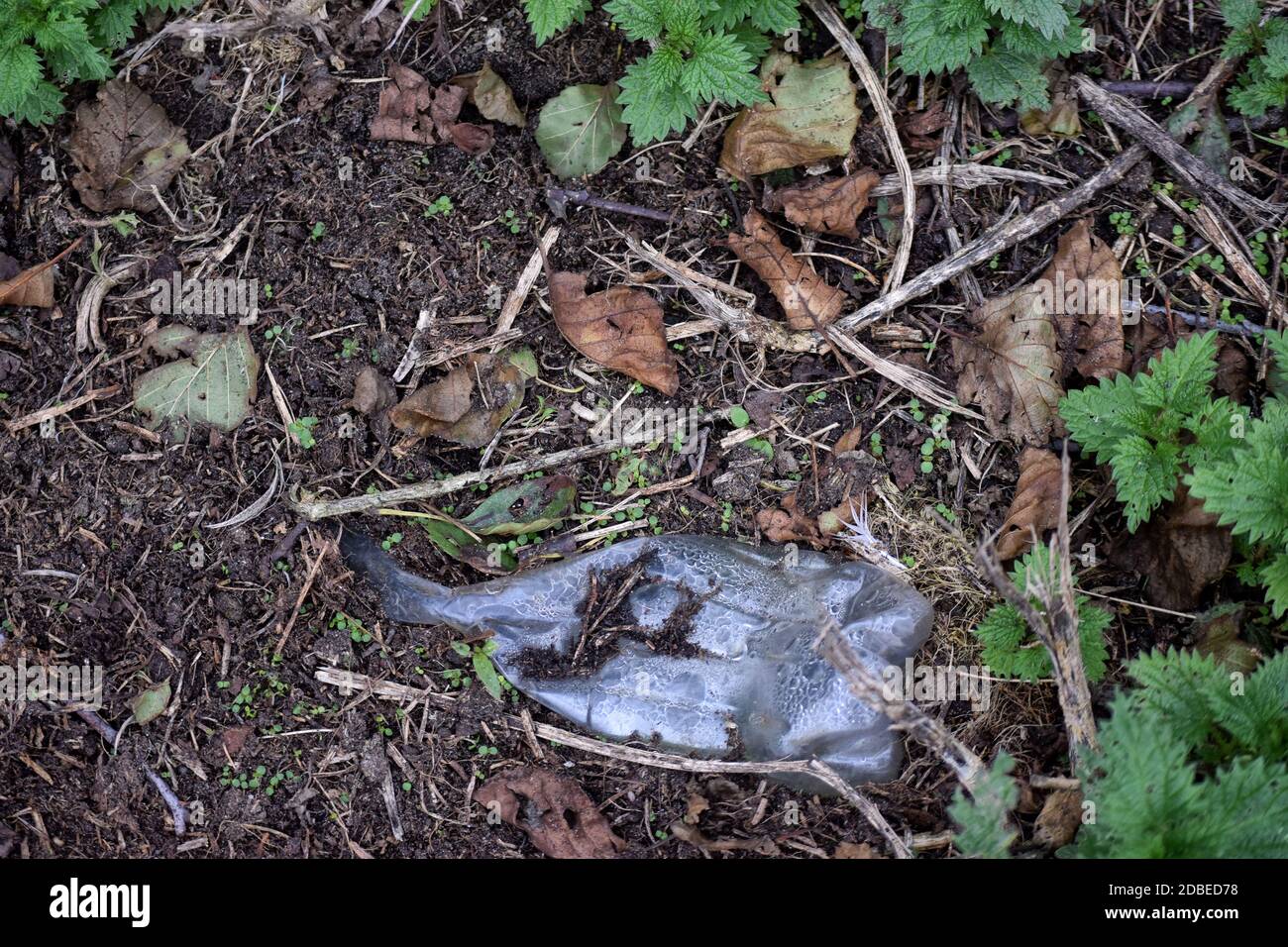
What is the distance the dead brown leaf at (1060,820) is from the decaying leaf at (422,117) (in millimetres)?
3031

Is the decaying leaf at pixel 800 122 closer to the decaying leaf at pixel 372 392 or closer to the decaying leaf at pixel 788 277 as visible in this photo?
the decaying leaf at pixel 788 277

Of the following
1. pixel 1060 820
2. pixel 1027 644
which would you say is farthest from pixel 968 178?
pixel 1060 820

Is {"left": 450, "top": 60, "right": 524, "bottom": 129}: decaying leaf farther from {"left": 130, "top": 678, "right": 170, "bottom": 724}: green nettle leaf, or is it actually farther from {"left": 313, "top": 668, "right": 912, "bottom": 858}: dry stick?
{"left": 130, "top": 678, "right": 170, "bottom": 724}: green nettle leaf

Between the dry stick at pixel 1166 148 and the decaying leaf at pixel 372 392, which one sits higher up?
the dry stick at pixel 1166 148

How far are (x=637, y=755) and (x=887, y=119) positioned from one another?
251 centimetres

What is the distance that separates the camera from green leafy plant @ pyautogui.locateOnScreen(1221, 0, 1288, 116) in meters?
3.47

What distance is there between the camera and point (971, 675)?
3.28 m

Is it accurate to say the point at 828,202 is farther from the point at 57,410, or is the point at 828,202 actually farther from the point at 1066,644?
Result: the point at 57,410

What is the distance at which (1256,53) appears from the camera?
358 centimetres

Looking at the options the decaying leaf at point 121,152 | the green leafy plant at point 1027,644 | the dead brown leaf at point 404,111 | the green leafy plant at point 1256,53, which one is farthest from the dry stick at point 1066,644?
the decaying leaf at point 121,152

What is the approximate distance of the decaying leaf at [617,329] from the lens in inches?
139

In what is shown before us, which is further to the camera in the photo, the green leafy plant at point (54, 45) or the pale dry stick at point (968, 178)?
the pale dry stick at point (968, 178)

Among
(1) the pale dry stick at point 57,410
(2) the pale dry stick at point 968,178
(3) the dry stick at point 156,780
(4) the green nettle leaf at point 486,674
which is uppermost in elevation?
(2) the pale dry stick at point 968,178

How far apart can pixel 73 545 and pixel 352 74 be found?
205cm
